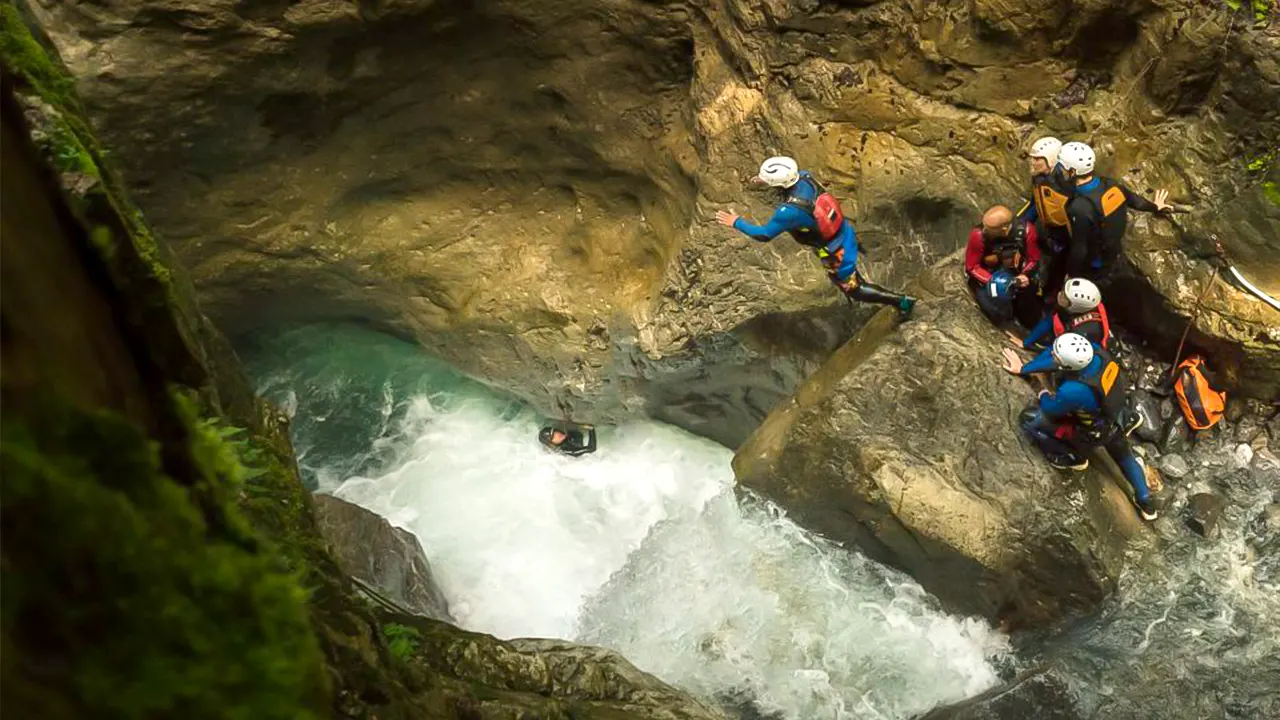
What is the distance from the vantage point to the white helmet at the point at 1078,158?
17.1 ft

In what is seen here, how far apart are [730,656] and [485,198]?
4.61 metres

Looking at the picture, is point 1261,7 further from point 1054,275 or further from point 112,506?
point 112,506

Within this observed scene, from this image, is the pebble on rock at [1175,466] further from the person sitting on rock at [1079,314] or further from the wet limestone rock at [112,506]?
the wet limestone rock at [112,506]

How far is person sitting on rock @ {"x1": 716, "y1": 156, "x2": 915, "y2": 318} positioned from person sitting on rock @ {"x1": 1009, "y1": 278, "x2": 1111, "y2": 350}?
894 millimetres

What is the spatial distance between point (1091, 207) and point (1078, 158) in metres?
0.31

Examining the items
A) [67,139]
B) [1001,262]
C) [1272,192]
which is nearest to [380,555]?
[67,139]

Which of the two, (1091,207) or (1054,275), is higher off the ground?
(1091,207)

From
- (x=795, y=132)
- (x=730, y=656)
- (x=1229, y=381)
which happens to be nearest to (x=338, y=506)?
(x=730, y=656)

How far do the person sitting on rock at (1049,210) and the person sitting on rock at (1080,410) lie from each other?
0.63 meters

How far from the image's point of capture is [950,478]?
5.52 m

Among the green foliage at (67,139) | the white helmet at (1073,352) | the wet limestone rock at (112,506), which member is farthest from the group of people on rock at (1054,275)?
the wet limestone rock at (112,506)

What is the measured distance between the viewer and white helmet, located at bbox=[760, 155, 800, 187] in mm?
5797

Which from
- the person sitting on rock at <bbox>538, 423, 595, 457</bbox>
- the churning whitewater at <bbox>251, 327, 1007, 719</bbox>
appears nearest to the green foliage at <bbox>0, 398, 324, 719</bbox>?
the churning whitewater at <bbox>251, 327, 1007, 719</bbox>

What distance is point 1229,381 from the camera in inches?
240
